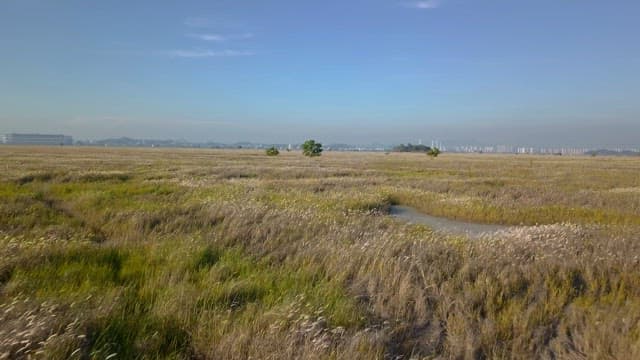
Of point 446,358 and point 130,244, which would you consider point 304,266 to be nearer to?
point 446,358

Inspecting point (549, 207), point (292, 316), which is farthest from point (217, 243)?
point (549, 207)

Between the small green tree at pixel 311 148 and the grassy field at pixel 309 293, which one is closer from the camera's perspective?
the grassy field at pixel 309 293

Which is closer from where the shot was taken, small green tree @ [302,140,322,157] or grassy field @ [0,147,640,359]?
grassy field @ [0,147,640,359]

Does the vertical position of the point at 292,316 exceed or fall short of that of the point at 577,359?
it exceeds it

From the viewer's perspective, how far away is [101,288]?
5.48 metres

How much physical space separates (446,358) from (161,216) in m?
9.42

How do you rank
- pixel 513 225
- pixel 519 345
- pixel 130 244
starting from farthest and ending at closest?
pixel 513 225 → pixel 130 244 → pixel 519 345

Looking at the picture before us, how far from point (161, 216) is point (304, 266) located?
20.7 ft

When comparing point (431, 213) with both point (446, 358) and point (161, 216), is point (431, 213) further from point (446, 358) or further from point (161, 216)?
point (446, 358)

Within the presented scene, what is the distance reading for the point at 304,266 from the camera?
7.03 metres

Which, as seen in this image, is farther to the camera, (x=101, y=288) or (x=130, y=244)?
(x=130, y=244)

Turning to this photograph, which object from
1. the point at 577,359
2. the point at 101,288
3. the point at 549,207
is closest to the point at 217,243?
the point at 101,288

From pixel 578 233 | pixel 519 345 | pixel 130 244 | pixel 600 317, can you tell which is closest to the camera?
pixel 519 345

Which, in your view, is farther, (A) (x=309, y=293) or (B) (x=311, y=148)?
(B) (x=311, y=148)
